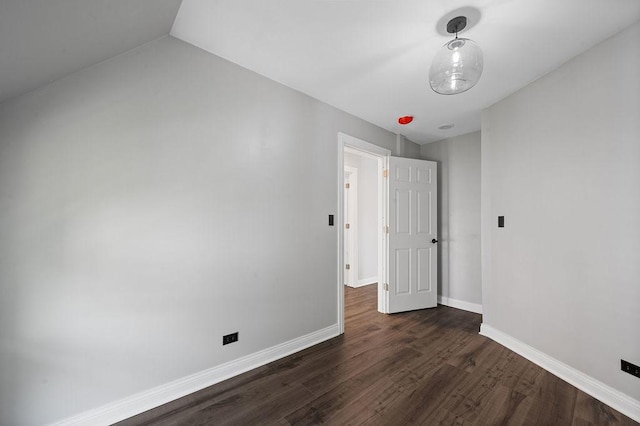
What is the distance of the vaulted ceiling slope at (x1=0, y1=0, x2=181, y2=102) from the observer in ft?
3.28

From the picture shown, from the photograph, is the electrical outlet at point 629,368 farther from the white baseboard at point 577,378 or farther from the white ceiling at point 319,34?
the white ceiling at point 319,34

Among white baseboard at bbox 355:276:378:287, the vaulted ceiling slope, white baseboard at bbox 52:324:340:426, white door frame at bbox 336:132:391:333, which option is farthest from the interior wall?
the vaulted ceiling slope

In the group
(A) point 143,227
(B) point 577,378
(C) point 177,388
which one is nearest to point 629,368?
(B) point 577,378

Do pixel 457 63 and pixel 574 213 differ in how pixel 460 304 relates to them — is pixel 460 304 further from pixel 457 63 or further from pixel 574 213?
pixel 457 63

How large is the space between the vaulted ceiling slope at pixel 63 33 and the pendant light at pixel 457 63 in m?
1.61

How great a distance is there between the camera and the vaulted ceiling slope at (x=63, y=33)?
1001 millimetres

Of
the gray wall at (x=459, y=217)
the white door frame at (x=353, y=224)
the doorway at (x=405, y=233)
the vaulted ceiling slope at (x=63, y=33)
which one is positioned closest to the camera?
the vaulted ceiling slope at (x=63, y=33)

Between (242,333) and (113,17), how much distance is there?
6.92ft

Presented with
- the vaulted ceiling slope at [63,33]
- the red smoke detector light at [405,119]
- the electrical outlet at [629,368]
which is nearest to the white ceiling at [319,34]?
the vaulted ceiling slope at [63,33]

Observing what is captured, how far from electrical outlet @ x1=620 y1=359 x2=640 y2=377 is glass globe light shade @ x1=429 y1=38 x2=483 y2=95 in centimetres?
202

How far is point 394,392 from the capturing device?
1813 millimetres

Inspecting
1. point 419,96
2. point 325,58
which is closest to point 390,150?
point 419,96

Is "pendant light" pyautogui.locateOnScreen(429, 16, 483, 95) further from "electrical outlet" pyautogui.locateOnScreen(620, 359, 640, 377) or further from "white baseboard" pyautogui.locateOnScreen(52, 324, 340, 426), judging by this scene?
"white baseboard" pyautogui.locateOnScreen(52, 324, 340, 426)

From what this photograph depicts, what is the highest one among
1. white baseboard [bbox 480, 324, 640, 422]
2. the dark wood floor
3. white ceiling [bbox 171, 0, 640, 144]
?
white ceiling [bbox 171, 0, 640, 144]
